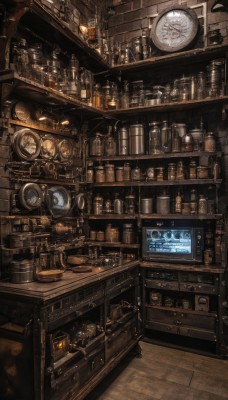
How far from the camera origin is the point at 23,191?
2.93m

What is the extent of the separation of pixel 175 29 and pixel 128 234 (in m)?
2.47

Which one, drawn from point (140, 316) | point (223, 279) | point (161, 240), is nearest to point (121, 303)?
point (140, 316)

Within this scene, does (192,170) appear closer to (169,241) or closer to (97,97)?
(169,241)

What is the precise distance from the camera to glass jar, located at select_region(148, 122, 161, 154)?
154 inches

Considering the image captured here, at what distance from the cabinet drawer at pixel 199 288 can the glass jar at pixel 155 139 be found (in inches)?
61.2

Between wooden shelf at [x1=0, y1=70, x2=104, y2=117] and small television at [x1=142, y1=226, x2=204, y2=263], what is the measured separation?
1580 mm

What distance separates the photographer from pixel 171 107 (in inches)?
149

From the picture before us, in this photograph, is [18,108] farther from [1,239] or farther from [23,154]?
[1,239]

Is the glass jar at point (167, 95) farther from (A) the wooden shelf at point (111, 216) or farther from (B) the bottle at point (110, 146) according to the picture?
(A) the wooden shelf at point (111, 216)

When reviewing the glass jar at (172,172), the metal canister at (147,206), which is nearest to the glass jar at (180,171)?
the glass jar at (172,172)

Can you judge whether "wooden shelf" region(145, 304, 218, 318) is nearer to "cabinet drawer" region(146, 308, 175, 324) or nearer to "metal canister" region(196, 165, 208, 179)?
"cabinet drawer" region(146, 308, 175, 324)

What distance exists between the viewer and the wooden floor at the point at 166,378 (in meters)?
2.76

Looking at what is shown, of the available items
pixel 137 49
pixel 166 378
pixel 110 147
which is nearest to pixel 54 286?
pixel 166 378

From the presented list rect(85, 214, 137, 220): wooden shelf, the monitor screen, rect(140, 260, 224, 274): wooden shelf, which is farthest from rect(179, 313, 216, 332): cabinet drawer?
rect(85, 214, 137, 220): wooden shelf
